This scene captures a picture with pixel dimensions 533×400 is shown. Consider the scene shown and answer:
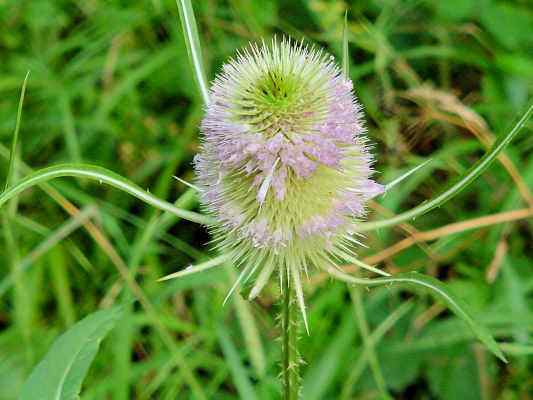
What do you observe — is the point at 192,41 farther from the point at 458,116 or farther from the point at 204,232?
the point at 458,116

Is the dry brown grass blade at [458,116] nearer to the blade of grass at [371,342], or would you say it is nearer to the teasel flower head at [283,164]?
the blade of grass at [371,342]

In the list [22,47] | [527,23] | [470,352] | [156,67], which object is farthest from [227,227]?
[22,47]

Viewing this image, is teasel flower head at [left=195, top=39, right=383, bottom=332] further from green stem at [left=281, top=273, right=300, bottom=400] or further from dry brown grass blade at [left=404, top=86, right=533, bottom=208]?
dry brown grass blade at [left=404, top=86, right=533, bottom=208]

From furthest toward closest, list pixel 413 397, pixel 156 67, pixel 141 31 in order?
pixel 141 31 → pixel 156 67 → pixel 413 397

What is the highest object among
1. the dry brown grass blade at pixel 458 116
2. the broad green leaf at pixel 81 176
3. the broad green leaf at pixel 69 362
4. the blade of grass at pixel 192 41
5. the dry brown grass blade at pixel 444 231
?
the dry brown grass blade at pixel 458 116

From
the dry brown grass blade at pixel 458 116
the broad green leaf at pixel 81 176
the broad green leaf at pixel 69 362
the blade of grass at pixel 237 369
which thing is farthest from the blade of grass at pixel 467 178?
the dry brown grass blade at pixel 458 116

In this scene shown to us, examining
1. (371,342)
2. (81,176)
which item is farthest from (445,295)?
(371,342)

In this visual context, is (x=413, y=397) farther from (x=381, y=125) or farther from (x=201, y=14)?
(x=201, y=14)
